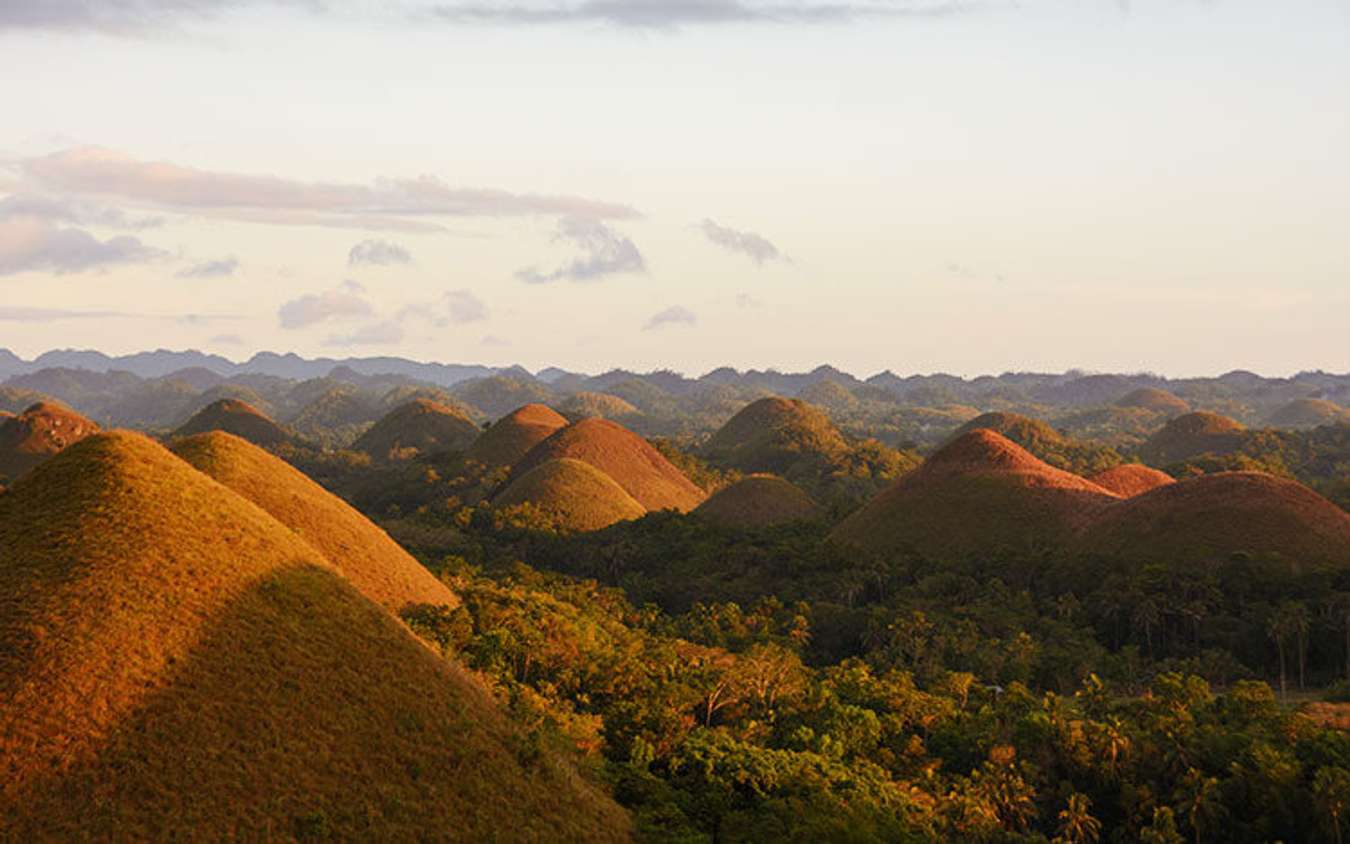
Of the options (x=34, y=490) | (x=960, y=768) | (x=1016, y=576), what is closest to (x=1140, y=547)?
(x=1016, y=576)

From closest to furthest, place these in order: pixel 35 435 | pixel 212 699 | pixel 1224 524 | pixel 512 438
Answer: pixel 212 699
pixel 1224 524
pixel 35 435
pixel 512 438

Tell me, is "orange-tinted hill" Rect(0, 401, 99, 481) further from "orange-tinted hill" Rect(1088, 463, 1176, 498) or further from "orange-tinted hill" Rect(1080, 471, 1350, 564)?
"orange-tinted hill" Rect(1088, 463, 1176, 498)

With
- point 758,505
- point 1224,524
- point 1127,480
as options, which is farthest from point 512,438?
point 1224,524

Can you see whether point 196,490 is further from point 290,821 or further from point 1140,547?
point 1140,547

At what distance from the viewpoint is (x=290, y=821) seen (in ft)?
95.0

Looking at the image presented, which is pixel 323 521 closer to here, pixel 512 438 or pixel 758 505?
pixel 758 505

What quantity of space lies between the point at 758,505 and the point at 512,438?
A: 50.2 meters

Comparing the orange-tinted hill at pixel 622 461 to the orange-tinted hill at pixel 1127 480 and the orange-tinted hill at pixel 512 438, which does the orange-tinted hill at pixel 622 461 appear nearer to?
the orange-tinted hill at pixel 512 438

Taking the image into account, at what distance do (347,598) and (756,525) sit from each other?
255 ft

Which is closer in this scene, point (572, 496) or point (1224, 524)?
point (1224, 524)

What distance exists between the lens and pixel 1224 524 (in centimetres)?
7575

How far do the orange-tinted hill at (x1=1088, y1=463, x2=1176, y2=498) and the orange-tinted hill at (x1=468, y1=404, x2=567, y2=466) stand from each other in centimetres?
7867

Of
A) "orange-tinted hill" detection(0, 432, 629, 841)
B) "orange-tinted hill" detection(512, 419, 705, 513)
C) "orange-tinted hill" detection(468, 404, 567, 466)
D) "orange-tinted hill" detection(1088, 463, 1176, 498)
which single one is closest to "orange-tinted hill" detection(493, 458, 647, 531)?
"orange-tinted hill" detection(512, 419, 705, 513)

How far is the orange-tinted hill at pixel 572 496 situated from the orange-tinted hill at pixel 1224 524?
53.9 m
